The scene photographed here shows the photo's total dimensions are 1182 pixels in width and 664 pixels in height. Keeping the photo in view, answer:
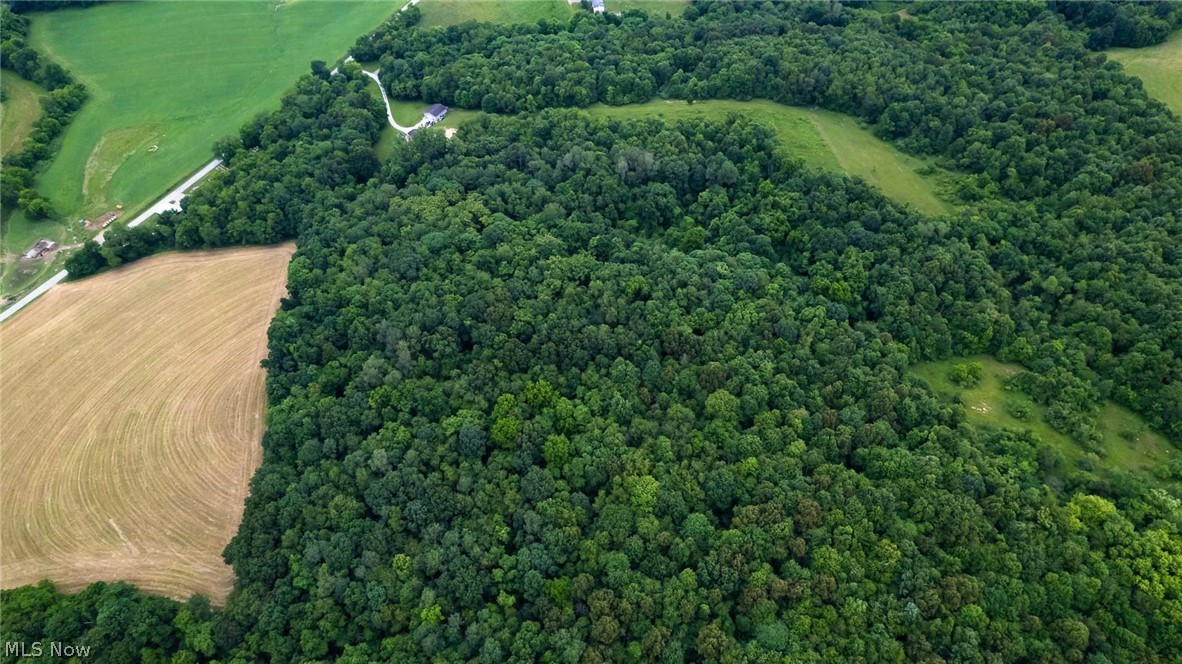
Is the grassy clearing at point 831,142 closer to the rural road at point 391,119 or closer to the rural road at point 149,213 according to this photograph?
the rural road at point 391,119

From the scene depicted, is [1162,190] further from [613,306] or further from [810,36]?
[613,306]

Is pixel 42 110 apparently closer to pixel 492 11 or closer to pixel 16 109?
pixel 16 109

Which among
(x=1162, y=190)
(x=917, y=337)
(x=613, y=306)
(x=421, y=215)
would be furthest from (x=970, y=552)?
(x=421, y=215)

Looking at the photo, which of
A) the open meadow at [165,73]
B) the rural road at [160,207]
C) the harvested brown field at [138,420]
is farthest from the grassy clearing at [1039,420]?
the open meadow at [165,73]

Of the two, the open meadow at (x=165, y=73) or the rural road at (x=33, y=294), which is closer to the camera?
the rural road at (x=33, y=294)

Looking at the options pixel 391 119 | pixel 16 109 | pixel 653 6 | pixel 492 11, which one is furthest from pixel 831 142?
pixel 16 109

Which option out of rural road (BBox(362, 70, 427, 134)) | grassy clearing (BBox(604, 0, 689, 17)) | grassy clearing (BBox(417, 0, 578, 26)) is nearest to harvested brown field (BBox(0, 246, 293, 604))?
rural road (BBox(362, 70, 427, 134))
